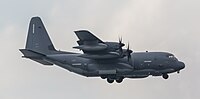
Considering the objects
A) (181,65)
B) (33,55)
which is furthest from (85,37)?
(181,65)

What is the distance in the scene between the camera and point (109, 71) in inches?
2606

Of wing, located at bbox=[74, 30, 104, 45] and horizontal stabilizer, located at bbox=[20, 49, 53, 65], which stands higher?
wing, located at bbox=[74, 30, 104, 45]

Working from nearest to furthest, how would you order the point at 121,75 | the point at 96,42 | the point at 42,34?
1. the point at 96,42
2. the point at 121,75
3. the point at 42,34

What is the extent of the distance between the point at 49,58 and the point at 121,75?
8338 millimetres

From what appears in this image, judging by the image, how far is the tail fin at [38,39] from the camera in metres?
70.9

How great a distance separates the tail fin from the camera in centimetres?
7094

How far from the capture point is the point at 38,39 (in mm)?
72000

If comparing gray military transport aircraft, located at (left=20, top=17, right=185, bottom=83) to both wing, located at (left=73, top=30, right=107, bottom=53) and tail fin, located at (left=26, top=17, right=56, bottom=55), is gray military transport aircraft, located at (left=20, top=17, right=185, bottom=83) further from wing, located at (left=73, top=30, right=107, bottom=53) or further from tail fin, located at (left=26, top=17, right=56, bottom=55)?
tail fin, located at (left=26, top=17, right=56, bottom=55)

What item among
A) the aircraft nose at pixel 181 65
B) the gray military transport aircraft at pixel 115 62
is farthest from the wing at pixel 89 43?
the aircraft nose at pixel 181 65

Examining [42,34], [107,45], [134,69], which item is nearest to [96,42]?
[107,45]

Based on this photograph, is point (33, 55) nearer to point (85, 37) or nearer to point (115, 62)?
point (85, 37)

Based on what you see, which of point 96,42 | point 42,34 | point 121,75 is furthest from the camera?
point 42,34

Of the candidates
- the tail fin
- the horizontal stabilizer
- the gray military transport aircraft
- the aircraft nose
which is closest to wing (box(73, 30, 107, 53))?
the gray military transport aircraft

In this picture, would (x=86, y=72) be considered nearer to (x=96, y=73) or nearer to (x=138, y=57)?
(x=96, y=73)
